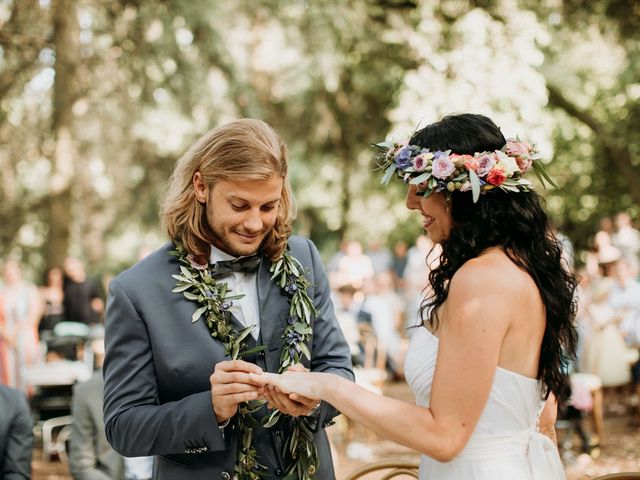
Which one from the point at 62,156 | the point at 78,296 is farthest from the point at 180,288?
the point at 62,156

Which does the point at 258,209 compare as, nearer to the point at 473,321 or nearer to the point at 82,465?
the point at 473,321

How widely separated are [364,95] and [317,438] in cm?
1264

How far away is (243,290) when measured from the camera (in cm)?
242

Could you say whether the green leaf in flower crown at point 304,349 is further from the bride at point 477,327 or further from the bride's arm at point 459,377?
the bride's arm at point 459,377

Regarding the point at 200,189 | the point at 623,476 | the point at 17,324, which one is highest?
the point at 200,189

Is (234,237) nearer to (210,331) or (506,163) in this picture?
(210,331)

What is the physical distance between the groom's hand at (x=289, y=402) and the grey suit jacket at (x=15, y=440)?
2.06 m

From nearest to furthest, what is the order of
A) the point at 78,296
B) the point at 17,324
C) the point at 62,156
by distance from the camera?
the point at 17,324 < the point at 78,296 < the point at 62,156

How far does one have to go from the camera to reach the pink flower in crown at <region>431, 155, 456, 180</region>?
212 cm

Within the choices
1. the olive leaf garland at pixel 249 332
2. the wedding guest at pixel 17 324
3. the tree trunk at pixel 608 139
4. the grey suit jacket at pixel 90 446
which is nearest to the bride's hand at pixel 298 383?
the olive leaf garland at pixel 249 332

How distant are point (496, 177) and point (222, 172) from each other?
2.63 ft

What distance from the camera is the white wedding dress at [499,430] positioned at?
212 cm

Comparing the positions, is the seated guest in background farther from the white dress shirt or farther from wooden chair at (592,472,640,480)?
wooden chair at (592,472,640,480)

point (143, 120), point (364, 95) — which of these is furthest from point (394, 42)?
point (143, 120)
